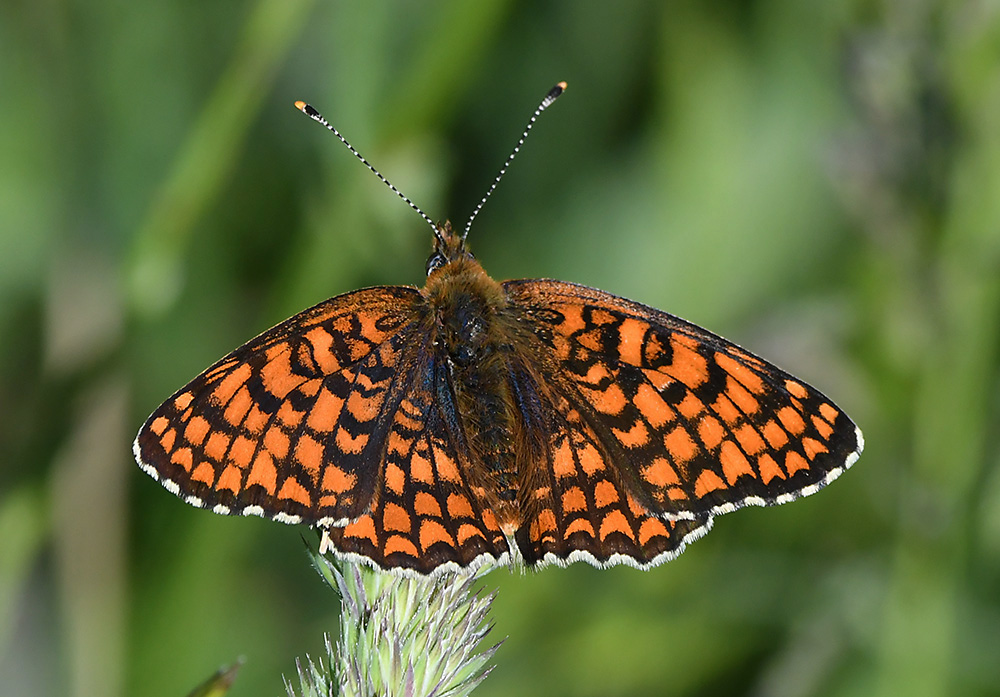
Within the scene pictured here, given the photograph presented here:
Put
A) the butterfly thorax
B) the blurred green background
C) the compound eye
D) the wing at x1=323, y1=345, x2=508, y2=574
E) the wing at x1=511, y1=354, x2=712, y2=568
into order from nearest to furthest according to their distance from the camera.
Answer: the wing at x1=323, y1=345, x2=508, y2=574 < the wing at x1=511, y1=354, x2=712, y2=568 < the butterfly thorax < the compound eye < the blurred green background

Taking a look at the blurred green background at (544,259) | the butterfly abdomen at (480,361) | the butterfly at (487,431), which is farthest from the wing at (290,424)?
the blurred green background at (544,259)

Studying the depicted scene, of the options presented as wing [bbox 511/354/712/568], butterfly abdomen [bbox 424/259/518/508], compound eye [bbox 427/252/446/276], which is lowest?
wing [bbox 511/354/712/568]

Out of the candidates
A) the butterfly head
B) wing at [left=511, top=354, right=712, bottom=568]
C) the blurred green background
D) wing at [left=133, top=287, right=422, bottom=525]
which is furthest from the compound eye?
the blurred green background

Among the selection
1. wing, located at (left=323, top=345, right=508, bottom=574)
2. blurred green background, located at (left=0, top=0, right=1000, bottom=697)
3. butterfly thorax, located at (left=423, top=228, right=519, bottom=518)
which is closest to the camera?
wing, located at (left=323, top=345, right=508, bottom=574)

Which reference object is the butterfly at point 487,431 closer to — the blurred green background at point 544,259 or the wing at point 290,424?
the wing at point 290,424

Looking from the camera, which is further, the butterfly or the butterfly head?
the butterfly head

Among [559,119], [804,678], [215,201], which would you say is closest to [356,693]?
[804,678]

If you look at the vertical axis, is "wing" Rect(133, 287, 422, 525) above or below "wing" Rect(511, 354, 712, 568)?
above

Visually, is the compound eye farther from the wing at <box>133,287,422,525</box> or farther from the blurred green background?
the blurred green background
